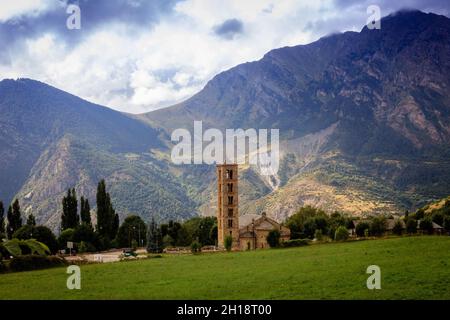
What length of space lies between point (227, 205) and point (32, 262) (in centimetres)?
4124

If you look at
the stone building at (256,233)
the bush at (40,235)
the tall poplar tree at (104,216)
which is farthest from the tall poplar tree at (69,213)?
the stone building at (256,233)

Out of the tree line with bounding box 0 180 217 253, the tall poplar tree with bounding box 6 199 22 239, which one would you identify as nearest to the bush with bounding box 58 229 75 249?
the tree line with bounding box 0 180 217 253

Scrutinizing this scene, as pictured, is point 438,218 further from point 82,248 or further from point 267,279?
point 267,279

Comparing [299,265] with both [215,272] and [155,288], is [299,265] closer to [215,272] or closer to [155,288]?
[215,272]

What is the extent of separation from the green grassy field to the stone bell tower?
36054mm

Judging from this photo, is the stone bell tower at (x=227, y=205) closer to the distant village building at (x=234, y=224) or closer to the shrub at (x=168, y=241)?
the distant village building at (x=234, y=224)

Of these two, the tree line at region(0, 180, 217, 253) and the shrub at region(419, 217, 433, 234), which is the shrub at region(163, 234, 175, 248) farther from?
the shrub at region(419, 217, 433, 234)

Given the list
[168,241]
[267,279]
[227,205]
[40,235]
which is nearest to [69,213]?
[40,235]

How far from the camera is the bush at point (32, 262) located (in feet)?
137

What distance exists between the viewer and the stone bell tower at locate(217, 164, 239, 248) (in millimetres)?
79562

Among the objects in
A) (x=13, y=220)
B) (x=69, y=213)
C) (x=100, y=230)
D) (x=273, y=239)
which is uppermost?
(x=69, y=213)

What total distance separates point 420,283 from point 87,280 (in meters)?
18.3

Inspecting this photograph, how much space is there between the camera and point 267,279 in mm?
31656
